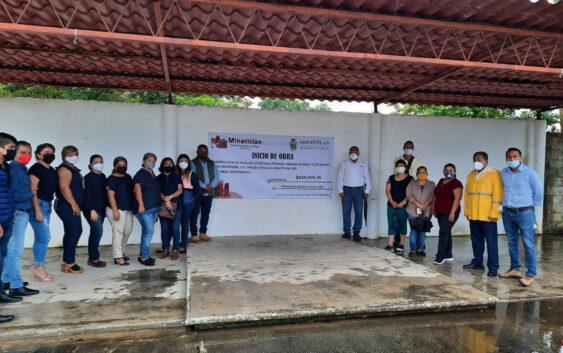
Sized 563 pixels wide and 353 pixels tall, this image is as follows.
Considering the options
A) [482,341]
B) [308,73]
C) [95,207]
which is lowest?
[482,341]

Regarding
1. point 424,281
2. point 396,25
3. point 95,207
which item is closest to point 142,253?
point 95,207

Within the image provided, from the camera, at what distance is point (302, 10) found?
3779 millimetres

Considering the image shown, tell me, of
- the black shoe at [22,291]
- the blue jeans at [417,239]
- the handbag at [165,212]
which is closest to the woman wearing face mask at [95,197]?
the handbag at [165,212]

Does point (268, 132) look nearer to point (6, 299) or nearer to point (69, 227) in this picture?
point (69, 227)

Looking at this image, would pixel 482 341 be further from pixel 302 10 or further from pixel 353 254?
pixel 302 10

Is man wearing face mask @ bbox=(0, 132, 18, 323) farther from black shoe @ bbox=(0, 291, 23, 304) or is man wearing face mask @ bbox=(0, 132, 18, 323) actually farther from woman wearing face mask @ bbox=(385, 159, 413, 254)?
woman wearing face mask @ bbox=(385, 159, 413, 254)

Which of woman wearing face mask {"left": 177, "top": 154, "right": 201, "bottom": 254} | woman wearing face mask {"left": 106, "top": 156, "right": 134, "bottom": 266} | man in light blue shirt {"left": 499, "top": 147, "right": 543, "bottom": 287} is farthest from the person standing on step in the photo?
man in light blue shirt {"left": 499, "top": 147, "right": 543, "bottom": 287}

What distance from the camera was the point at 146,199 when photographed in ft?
15.5

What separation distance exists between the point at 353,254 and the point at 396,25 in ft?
10.2

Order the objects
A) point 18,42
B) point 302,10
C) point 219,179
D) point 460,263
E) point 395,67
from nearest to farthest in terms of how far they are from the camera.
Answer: point 302,10, point 18,42, point 460,263, point 395,67, point 219,179

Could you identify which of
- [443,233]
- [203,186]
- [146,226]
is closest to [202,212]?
[203,186]

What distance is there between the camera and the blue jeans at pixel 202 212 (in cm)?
591

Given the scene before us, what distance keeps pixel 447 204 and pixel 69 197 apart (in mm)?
4731

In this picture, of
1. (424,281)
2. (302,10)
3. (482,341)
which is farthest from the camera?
(424,281)
